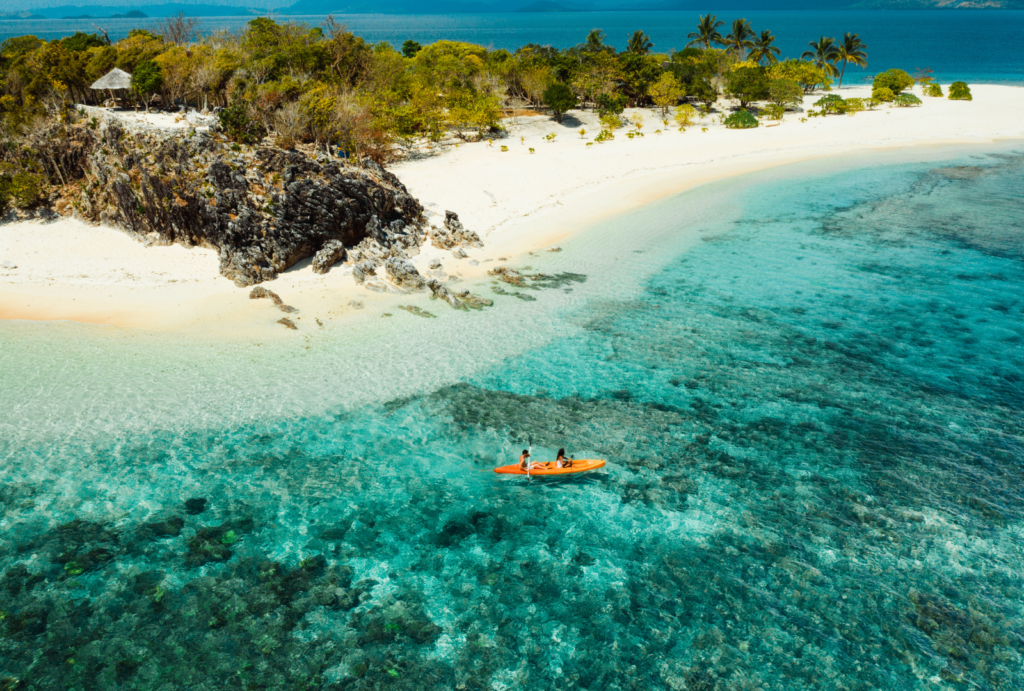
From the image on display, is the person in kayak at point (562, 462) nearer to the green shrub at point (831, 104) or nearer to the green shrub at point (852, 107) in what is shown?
the green shrub at point (831, 104)

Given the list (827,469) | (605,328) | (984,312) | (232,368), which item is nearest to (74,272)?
(232,368)

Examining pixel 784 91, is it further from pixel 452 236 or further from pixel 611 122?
pixel 452 236

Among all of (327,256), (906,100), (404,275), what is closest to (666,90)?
(906,100)

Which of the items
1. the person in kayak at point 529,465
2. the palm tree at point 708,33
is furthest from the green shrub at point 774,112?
the person in kayak at point 529,465

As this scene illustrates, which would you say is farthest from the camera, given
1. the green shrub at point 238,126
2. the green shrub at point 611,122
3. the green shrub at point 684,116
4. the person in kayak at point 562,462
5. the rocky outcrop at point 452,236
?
the green shrub at point 684,116

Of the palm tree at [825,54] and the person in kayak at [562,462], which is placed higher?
the palm tree at [825,54]

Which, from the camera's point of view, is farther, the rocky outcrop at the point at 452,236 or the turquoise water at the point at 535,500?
the rocky outcrop at the point at 452,236

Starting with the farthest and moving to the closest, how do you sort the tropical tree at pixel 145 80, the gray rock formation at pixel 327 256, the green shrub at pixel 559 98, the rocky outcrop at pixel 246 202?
the green shrub at pixel 559 98 → the tropical tree at pixel 145 80 → the gray rock formation at pixel 327 256 → the rocky outcrop at pixel 246 202
